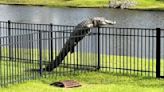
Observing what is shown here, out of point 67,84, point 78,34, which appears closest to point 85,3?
point 78,34

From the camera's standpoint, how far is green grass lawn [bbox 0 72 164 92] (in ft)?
47.3

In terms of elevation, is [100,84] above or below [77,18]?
below

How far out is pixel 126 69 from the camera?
17.5 metres

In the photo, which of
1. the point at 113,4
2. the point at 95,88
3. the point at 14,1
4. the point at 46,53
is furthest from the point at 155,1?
the point at 95,88

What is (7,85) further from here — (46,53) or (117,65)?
(46,53)

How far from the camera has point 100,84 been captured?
50.1ft

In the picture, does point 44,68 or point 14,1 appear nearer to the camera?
point 44,68

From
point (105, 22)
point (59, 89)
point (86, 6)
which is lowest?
point (59, 89)

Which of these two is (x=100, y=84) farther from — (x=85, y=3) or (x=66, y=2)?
(x=66, y=2)

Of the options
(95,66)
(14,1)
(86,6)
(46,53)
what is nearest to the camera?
(95,66)

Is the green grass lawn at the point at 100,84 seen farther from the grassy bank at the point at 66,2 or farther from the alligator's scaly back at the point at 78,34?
the grassy bank at the point at 66,2

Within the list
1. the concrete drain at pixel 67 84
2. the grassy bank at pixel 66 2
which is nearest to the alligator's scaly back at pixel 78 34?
the concrete drain at pixel 67 84

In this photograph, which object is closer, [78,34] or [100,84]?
[100,84]

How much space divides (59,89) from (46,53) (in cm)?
767
